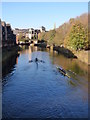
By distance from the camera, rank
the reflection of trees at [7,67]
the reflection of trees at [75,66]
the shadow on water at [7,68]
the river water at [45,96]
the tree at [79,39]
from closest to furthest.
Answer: the river water at [45,96] → the shadow on water at [7,68] → the reflection of trees at [75,66] → the reflection of trees at [7,67] → the tree at [79,39]

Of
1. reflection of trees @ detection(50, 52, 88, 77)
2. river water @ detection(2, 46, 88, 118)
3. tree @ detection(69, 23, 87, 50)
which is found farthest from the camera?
tree @ detection(69, 23, 87, 50)

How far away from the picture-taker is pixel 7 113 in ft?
88.9

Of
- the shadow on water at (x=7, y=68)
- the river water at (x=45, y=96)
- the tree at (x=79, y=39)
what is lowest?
the river water at (x=45, y=96)

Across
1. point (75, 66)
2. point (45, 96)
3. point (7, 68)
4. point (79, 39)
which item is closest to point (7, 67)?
point (7, 68)

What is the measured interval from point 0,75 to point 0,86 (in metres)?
10.3

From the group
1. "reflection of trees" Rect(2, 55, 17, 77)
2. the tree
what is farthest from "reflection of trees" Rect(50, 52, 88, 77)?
"reflection of trees" Rect(2, 55, 17, 77)

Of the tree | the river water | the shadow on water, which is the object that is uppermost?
the tree

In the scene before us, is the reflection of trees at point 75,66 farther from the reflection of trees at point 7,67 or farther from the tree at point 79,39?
the reflection of trees at point 7,67

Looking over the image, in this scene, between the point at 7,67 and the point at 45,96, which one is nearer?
the point at 45,96

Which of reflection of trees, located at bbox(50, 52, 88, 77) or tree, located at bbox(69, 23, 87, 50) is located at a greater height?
tree, located at bbox(69, 23, 87, 50)

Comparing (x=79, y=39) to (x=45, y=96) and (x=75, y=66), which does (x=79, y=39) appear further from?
(x=45, y=96)

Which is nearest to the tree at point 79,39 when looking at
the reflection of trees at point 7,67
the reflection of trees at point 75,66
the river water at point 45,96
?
the reflection of trees at point 75,66

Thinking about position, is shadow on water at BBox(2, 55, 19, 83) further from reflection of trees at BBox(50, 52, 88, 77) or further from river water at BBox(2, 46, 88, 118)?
reflection of trees at BBox(50, 52, 88, 77)

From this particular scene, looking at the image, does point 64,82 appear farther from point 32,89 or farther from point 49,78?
point 32,89
